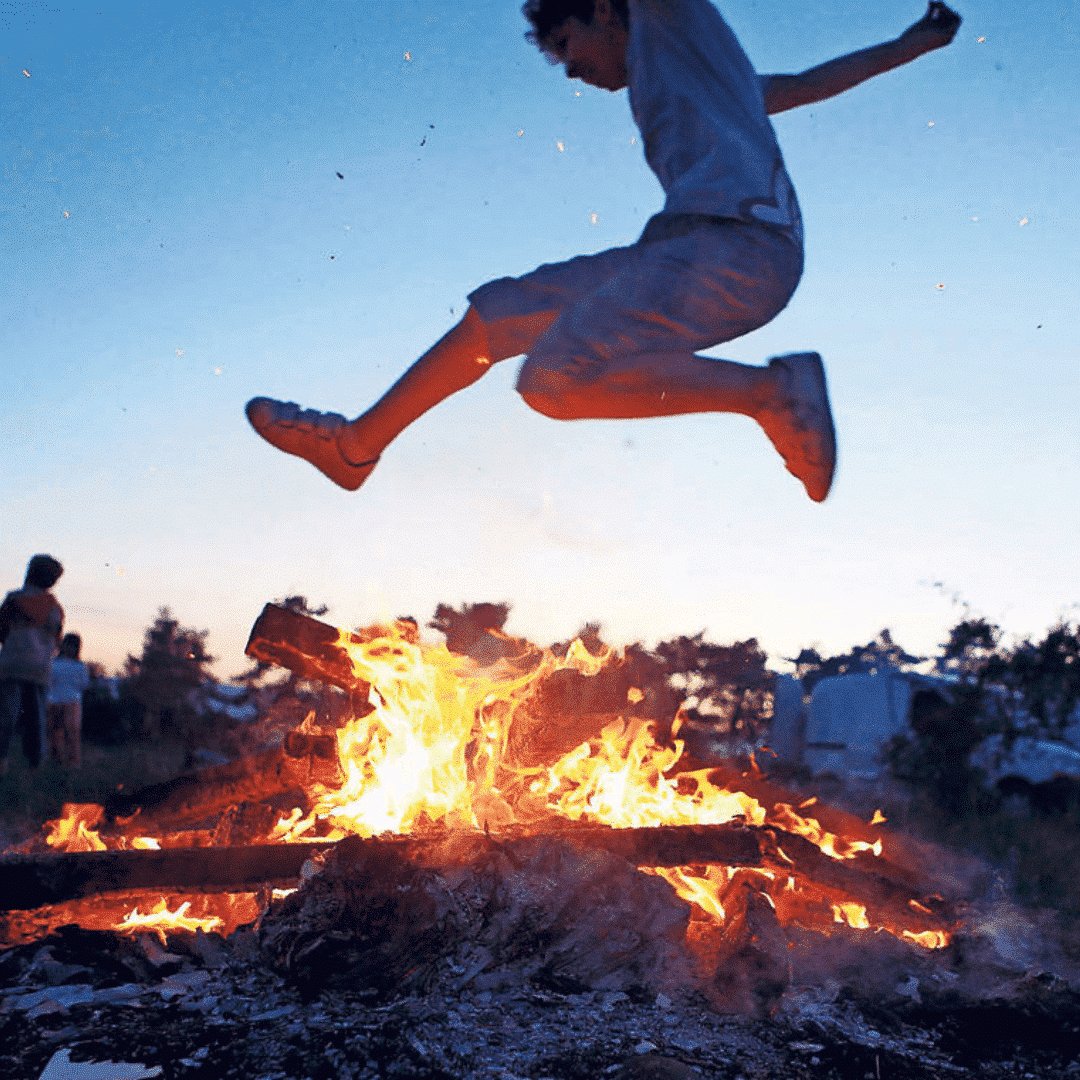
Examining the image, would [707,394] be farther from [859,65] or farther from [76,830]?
[76,830]

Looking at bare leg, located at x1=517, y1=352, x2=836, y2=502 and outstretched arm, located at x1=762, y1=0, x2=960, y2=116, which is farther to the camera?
outstretched arm, located at x1=762, y1=0, x2=960, y2=116

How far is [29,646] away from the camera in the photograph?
279 inches

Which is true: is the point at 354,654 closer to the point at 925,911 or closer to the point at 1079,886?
the point at 925,911

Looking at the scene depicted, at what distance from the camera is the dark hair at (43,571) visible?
23.4 ft

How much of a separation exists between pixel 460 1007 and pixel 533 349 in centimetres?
195

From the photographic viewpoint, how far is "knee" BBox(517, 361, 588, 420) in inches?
96.4

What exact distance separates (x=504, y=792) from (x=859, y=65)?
11.0ft

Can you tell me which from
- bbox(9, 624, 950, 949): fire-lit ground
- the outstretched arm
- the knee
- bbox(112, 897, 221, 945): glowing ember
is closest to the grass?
bbox(9, 624, 950, 949): fire-lit ground

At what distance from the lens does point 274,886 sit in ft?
11.1

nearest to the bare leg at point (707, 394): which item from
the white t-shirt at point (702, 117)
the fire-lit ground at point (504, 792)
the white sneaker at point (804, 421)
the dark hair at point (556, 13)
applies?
the white sneaker at point (804, 421)

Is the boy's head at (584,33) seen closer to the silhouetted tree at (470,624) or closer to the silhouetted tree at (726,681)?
the silhouetted tree at (470,624)

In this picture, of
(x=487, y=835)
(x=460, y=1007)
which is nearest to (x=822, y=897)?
(x=487, y=835)

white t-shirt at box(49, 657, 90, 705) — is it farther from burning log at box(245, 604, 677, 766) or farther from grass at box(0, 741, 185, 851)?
burning log at box(245, 604, 677, 766)

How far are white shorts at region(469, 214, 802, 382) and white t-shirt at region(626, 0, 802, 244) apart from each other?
0.08m
